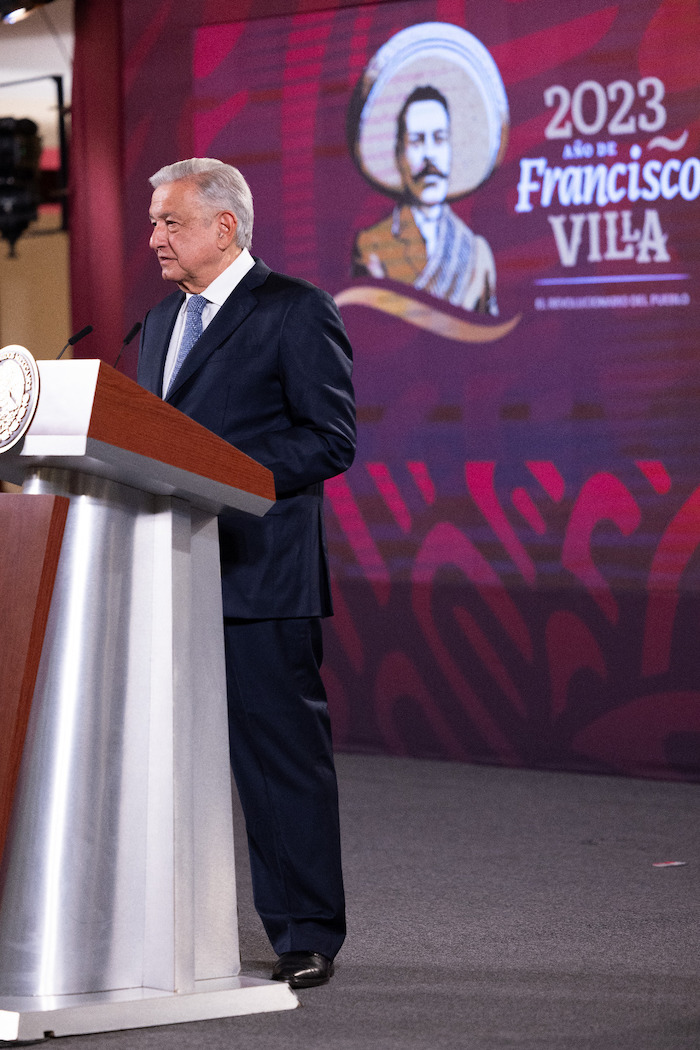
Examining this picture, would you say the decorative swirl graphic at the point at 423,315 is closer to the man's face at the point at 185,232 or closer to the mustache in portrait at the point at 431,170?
the mustache in portrait at the point at 431,170

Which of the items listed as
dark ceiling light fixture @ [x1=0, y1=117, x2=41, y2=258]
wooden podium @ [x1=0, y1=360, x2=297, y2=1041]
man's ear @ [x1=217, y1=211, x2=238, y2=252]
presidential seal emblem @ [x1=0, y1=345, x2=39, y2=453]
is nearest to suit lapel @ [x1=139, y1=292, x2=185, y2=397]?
man's ear @ [x1=217, y1=211, x2=238, y2=252]

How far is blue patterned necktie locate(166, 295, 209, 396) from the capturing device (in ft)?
7.70

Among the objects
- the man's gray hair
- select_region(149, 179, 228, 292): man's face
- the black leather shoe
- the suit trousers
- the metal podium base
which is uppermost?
the man's gray hair

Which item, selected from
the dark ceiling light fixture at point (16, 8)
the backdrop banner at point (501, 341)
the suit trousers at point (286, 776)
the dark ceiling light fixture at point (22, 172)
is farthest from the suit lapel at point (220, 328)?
the dark ceiling light fixture at point (22, 172)

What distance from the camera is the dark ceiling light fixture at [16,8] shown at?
5.51m

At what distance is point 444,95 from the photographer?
5.00 meters

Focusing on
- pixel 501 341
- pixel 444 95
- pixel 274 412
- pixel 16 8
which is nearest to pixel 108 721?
pixel 274 412

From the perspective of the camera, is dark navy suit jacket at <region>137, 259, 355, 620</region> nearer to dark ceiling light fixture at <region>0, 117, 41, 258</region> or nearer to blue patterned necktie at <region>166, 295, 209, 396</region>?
blue patterned necktie at <region>166, 295, 209, 396</region>

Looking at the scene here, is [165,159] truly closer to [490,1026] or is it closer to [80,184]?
[80,184]

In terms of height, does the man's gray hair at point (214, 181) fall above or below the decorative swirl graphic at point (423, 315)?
below

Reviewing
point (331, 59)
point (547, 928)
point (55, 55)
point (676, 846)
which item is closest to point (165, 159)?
point (331, 59)

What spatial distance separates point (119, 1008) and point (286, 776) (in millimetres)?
522

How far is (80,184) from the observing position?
577cm

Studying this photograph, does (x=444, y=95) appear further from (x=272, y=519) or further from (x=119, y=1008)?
(x=119, y=1008)
